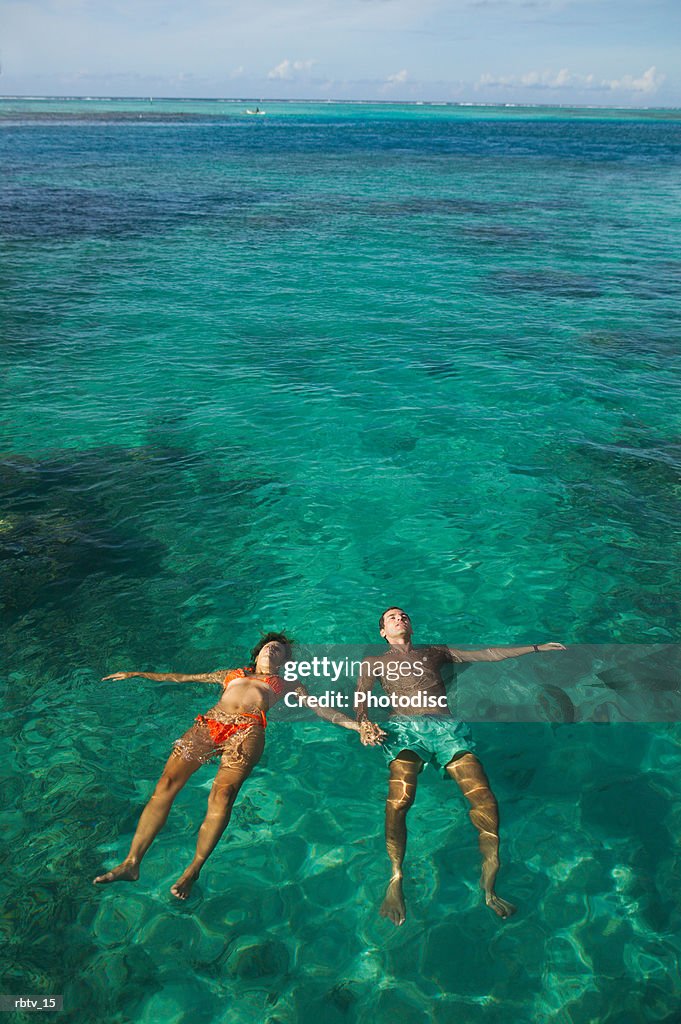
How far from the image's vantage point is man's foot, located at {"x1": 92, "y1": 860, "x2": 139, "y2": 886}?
23.7 feet

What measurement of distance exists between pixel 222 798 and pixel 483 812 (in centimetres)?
311

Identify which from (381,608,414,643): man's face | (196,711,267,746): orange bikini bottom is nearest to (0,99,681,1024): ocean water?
(196,711,267,746): orange bikini bottom

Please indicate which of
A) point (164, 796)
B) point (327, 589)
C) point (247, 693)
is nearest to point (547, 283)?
point (327, 589)

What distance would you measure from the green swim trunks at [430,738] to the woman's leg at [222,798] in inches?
65.6

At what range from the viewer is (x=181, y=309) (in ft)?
84.7

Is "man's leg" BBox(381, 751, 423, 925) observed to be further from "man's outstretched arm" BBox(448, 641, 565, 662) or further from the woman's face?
the woman's face

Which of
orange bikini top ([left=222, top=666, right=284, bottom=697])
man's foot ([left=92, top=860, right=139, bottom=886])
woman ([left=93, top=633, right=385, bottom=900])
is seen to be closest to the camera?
man's foot ([left=92, top=860, right=139, bottom=886])

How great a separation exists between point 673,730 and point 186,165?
236 ft

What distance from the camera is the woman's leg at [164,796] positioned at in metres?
7.27

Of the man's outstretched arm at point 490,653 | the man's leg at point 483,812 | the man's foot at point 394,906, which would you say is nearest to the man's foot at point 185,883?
the man's foot at point 394,906

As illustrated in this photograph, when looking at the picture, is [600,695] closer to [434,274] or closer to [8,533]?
[8,533]

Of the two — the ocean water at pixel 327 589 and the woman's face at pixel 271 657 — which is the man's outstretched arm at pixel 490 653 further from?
the woman's face at pixel 271 657

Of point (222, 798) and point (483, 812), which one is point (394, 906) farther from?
point (222, 798)

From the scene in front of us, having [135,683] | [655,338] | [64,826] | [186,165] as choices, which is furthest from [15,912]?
[186,165]
